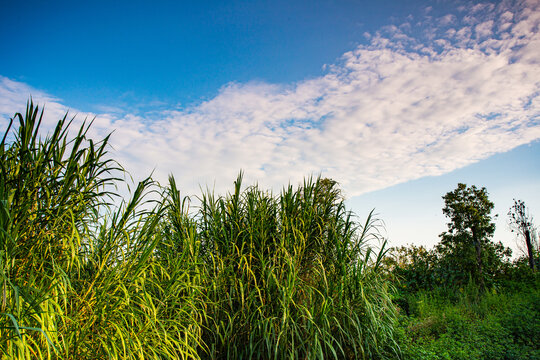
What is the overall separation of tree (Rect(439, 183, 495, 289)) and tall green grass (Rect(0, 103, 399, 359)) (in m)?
7.58

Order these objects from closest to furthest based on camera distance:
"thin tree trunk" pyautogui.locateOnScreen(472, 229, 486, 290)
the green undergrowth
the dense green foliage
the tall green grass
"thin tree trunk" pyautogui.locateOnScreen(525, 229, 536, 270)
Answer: the tall green grass < the green undergrowth < the dense green foliage < "thin tree trunk" pyautogui.locateOnScreen(472, 229, 486, 290) < "thin tree trunk" pyautogui.locateOnScreen(525, 229, 536, 270)

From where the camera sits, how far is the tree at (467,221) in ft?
32.1

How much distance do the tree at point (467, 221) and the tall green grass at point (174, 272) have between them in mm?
7584

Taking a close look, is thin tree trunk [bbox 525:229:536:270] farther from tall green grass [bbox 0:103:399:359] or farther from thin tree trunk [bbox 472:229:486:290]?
tall green grass [bbox 0:103:399:359]

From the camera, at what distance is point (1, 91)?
8.87ft

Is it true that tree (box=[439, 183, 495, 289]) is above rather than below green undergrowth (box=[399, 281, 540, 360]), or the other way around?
above

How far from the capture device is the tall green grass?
6.45ft

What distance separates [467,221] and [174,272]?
1002 centimetres

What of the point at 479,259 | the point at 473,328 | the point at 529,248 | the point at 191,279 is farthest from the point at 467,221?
the point at 191,279

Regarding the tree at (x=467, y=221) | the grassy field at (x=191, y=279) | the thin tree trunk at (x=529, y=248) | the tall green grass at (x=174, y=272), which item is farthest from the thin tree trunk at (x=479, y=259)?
the tall green grass at (x=174, y=272)

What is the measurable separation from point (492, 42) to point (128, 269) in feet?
18.8

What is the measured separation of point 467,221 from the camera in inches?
392

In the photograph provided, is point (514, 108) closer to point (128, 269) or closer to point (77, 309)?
point (128, 269)

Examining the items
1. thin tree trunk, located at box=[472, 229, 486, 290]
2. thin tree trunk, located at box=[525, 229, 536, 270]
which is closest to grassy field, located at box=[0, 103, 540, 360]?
thin tree trunk, located at box=[472, 229, 486, 290]
